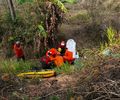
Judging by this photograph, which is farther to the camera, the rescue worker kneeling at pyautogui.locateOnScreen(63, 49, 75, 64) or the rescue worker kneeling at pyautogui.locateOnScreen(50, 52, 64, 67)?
the rescue worker kneeling at pyautogui.locateOnScreen(63, 49, 75, 64)

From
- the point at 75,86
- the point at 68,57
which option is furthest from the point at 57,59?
the point at 75,86

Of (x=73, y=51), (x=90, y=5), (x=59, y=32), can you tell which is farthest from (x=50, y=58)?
(x=90, y=5)

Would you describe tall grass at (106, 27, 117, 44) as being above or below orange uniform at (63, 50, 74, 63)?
above

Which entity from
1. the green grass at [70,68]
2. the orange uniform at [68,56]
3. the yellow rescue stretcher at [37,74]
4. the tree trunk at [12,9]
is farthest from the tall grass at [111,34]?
the tree trunk at [12,9]

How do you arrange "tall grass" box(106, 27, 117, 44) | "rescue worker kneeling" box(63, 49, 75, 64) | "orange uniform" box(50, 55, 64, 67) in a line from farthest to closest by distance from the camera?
"tall grass" box(106, 27, 117, 44)
"rescue worker kneeling" box(63, 49, 75, 64)
"orange uniform" box(50, 55, 64, 67)

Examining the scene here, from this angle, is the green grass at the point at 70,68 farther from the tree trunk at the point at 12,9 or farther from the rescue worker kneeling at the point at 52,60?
the tree trunk at the point at 12,9

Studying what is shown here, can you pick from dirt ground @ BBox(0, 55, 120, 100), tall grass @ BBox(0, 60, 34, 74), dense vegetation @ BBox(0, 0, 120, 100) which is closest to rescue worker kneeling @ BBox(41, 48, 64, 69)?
dense vegetation @ BBox(0, 0, 120, 100)

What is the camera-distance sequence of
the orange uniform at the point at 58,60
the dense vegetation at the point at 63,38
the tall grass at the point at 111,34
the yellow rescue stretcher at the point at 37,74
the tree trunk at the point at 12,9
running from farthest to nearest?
the tree trunk at the point at 12,9 → the tall grass at the point at 111,34 → the orange uniform at the point at 58,60 → the yellow rescue stretcher at the point at 37,74 → the dense vegetation at the point at 63,38

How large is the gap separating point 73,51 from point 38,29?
7.65 ft

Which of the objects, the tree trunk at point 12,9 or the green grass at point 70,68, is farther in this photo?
the tree trunk at point 12,9

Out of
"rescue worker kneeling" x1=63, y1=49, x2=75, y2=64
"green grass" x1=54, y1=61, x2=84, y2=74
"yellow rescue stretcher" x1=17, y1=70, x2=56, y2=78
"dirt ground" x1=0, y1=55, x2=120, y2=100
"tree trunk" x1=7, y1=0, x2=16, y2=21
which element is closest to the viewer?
"dirt ground" x1=0, y1=55, x2=120, y2=100

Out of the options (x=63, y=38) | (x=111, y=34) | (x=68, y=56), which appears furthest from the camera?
(x=63, y=38)

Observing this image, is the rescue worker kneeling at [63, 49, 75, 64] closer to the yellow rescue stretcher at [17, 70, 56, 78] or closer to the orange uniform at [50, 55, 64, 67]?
the orange uniform at [50, 55, 64, 67]

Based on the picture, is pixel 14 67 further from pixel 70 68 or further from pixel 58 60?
pixel 70 68
